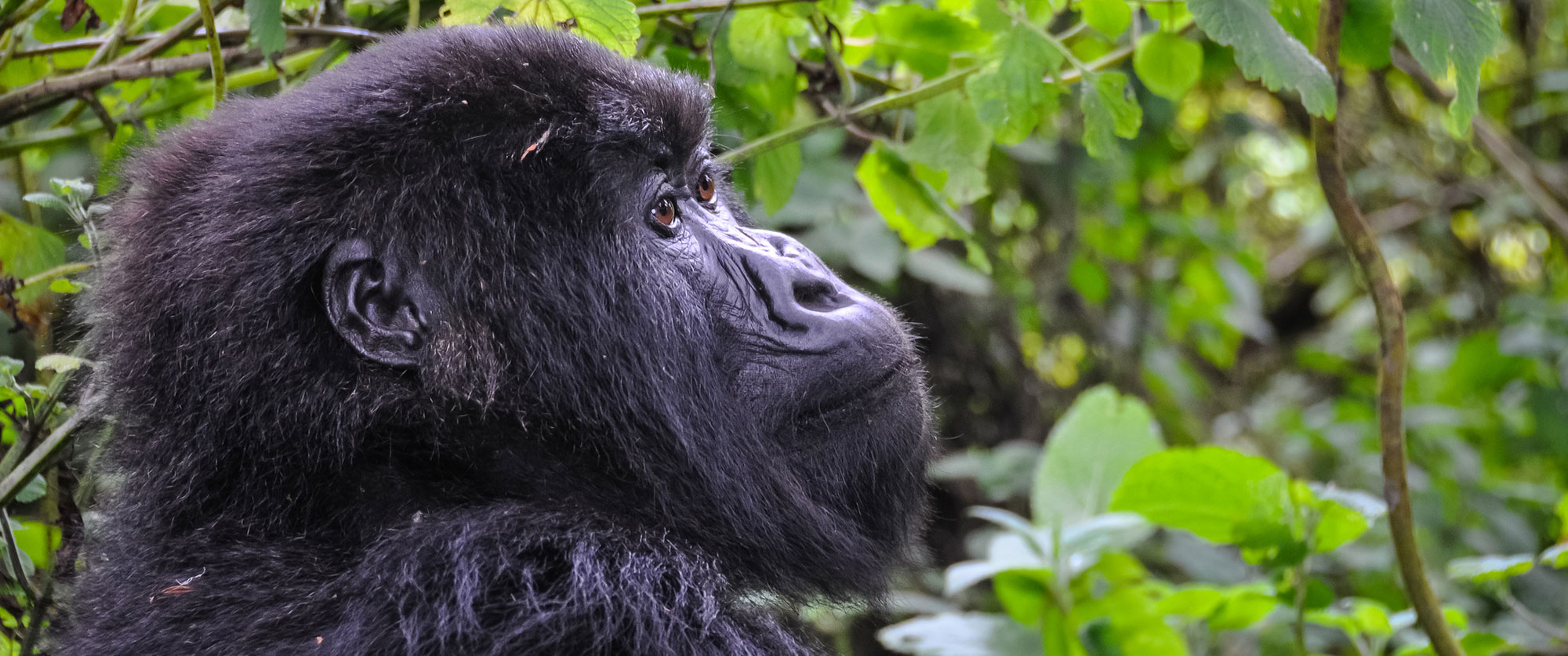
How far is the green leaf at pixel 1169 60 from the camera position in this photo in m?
2.12

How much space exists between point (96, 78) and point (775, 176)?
1180 mm

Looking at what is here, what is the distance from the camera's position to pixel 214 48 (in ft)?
6.23

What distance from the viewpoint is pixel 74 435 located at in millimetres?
1832

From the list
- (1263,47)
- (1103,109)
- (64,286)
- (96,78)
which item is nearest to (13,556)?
(64,286)

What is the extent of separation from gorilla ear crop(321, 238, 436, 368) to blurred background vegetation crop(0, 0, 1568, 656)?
1.54 ft

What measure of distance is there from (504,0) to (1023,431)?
107 inches

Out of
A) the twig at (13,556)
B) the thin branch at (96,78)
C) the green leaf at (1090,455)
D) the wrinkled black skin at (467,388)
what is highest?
the thin branch at (96,78)

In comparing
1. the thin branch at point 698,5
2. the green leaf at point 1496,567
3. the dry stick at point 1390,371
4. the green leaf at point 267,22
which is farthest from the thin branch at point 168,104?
the green leaf at point 1496,567

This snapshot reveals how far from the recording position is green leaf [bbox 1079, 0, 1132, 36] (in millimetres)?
1886

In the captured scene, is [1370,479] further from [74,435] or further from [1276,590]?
[74,435]

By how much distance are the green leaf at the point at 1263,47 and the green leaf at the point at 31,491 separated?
1.79 m

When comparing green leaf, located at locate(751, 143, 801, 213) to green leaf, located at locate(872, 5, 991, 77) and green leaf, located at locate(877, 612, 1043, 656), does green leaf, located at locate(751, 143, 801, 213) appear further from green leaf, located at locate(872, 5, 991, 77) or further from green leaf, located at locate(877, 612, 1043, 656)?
green leaf, located at locate(877, 612, 1043, 656)

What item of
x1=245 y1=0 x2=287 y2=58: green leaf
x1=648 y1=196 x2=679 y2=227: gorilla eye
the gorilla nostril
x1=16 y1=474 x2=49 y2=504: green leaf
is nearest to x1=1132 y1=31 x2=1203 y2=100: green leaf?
the gorilla nostril

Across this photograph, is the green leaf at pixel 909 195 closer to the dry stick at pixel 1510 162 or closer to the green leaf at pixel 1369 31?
the green leaf at pixel 1369 31
